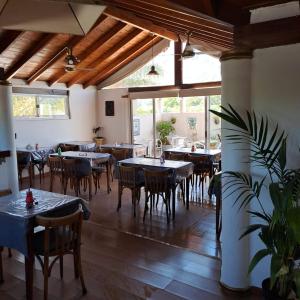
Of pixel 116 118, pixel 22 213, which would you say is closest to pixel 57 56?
pixel 116 118

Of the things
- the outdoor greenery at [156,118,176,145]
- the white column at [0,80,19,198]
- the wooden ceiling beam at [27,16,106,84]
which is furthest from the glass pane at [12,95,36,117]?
the outdoor greenery at [156,118,176,145]

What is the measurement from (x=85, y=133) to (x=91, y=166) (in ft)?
12.4

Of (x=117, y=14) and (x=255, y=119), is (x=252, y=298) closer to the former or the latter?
(x=255, y=119)

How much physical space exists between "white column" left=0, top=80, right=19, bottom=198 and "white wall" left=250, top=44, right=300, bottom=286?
5.09 meters

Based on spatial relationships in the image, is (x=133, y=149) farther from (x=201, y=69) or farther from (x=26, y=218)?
(x=26, y=218)

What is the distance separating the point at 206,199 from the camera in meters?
5.84

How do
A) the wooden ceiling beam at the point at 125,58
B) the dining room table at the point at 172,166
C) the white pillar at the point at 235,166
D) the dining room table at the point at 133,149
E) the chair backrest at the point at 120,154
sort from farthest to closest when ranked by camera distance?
the wooden ceiling beam at the point at 125,58, the dining room table at the point at 133,149, the chair backrest at the point at 120,154, the dining room table at the point at 172,166, the white pillar at the point at 235,166

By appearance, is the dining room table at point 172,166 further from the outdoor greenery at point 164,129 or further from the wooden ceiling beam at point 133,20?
the outdoor greenery at point 164,129

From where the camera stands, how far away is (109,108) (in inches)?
385

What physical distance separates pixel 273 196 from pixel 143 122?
7607mm

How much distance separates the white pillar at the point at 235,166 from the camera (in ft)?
8.70

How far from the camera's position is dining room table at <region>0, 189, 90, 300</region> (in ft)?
8.91

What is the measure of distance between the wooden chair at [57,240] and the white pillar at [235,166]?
1.32m

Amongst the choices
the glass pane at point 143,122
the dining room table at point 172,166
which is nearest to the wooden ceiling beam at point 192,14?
the dining room table at point 172,166
